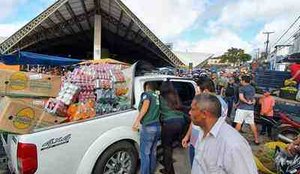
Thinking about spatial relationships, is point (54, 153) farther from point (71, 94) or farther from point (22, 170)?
point (71, 94)

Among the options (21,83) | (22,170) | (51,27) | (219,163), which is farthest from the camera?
(51,27)

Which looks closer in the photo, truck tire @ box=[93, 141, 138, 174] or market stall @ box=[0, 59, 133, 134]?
market stall @ box=[0, 59, 133, 134]

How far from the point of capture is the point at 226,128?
246 centimetres

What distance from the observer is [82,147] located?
4.85 metres

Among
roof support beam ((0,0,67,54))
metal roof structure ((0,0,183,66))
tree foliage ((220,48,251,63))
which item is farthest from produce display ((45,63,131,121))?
tree foliage ((220,48,251,63))

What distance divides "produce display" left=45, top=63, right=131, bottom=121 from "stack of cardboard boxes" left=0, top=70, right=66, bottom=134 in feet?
0.50

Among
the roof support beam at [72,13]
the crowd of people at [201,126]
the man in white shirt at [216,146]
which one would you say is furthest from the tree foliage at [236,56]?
the man in white shirt at [216,146]

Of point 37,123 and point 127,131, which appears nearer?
point 37,123

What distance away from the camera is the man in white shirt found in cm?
227

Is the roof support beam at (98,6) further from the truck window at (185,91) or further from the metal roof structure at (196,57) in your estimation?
the truck window at (185,91)

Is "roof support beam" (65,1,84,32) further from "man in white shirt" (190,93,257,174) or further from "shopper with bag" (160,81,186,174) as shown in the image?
"man in white shirt" (190,93,257,174)

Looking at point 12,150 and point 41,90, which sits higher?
point 41,90

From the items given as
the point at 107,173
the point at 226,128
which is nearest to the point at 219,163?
the point at 226,128

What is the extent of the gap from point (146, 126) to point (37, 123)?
1.56 m
